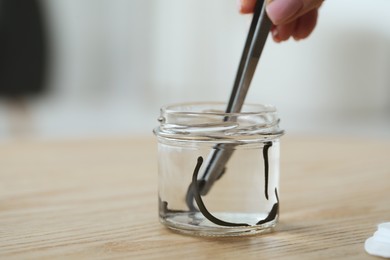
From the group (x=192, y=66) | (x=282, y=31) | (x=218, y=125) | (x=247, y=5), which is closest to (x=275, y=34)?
(x=282, y=31)

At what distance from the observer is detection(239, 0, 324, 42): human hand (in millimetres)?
672

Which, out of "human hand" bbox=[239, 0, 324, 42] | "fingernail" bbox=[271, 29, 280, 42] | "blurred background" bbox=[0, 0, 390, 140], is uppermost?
"human hand" bbox=[239, 0, 324, 42]

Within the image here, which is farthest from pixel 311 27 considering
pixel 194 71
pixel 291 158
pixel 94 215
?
pixel 194 71

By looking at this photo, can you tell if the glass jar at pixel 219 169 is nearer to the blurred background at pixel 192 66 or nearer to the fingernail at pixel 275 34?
the fingernail at pixel 275 34

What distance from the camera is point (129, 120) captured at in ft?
13.9

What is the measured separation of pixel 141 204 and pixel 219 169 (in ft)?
0.53

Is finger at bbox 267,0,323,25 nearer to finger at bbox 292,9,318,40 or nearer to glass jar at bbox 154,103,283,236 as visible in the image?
glass jar at bbox 154,103,283,236

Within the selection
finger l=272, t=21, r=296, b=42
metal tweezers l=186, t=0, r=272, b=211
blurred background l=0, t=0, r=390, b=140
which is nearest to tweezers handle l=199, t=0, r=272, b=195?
metal tweezers l=186, t=0, r=272, b=211

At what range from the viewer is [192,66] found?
4.22 m

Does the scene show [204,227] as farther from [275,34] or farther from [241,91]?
[275,34]

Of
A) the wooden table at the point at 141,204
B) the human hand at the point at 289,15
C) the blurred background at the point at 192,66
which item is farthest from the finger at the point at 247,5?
the blurred background at the point at 192,66

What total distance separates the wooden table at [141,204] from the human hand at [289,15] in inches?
8.6

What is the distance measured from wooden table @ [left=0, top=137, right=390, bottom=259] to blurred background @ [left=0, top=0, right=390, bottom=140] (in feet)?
8.93

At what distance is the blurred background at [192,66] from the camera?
403cm
